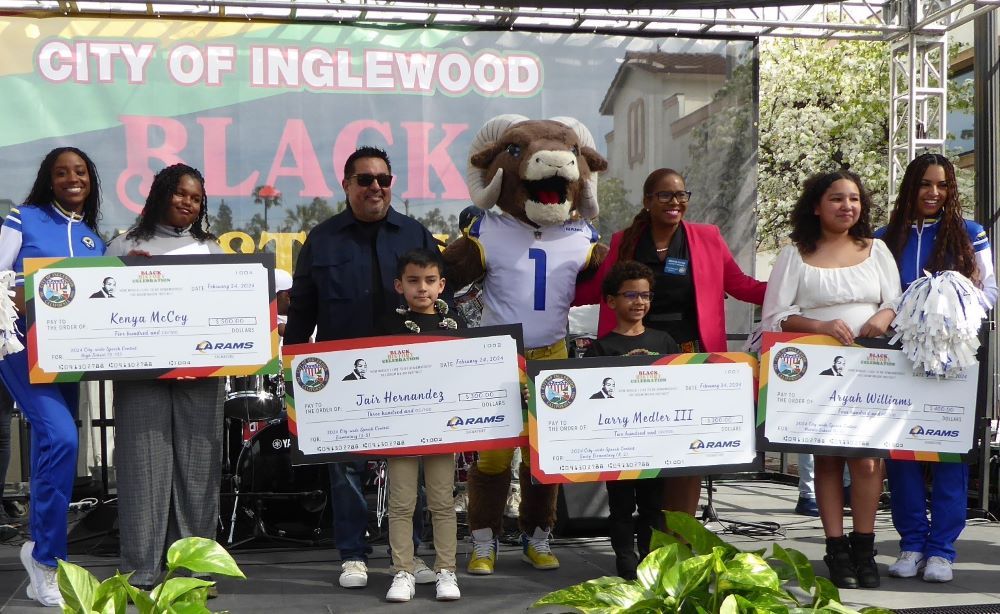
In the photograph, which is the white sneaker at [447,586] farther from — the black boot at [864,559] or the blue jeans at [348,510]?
the black boot at [864,559]

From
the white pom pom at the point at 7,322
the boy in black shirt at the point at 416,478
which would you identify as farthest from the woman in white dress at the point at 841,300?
the white pom pom at the point at 7,322

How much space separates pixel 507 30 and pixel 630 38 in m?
1.03

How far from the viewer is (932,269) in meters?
4.50

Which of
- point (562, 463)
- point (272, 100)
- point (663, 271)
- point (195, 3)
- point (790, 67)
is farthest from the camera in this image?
point (790, 67)

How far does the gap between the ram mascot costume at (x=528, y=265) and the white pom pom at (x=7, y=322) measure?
1839mm

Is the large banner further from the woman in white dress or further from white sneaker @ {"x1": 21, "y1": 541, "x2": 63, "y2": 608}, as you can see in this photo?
white sneaker @ {"x1": 21, "y1": 541, "x2": 63, "y2": 608}

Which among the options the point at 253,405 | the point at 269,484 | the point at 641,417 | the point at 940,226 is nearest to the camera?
the point at 641,417

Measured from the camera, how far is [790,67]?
20.9 meters

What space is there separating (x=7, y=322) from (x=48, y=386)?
0.34 meters

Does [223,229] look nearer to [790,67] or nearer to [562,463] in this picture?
[562,463]

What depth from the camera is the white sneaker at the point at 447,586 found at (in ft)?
13.6

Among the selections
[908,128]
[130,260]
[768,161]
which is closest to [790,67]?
[768,161]

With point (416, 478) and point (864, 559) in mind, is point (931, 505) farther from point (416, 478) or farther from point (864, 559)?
point (416, 478)

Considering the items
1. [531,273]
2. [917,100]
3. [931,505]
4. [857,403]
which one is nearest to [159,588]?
[531,273]
